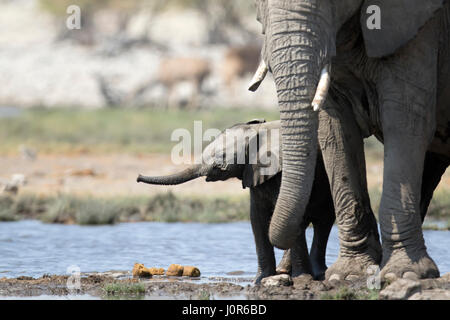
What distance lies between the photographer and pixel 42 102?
26.5 meters

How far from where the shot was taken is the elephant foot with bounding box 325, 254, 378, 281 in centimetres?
725

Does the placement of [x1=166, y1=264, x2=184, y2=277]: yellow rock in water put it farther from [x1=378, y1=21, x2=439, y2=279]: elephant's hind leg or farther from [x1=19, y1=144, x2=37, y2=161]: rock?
[x1=19, y1=144, x2=37, y2=161]: rock

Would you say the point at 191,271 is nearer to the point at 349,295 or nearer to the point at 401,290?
the point at 349,295

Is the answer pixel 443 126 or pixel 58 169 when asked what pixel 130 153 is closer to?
pixel 58 169

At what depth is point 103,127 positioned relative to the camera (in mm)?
20516

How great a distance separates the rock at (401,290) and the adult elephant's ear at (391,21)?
4.49 ft

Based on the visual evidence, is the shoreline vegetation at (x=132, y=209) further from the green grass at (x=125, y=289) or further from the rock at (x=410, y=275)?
the green grass at (x=125, y=289)

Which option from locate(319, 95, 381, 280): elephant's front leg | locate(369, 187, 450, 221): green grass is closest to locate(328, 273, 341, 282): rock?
locate(319, 95, 381, 280): elephant's front leg

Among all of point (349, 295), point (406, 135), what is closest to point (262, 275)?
point (349, 295)

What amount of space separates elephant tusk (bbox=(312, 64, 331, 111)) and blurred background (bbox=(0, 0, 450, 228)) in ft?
16.8

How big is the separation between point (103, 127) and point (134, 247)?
10961 millimetres

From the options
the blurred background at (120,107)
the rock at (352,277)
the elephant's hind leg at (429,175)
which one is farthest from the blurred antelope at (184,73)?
the rock at (352,277)
